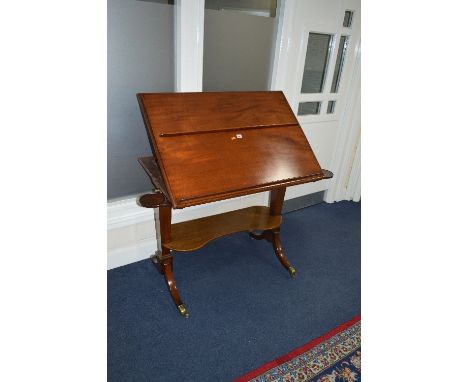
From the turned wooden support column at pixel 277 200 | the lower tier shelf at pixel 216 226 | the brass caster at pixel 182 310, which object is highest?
the turned wooden support column at pixel 277 200

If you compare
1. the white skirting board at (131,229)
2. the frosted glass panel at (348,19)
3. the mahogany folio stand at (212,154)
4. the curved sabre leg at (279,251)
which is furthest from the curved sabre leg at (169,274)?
the frosted glass panel at (348,19)

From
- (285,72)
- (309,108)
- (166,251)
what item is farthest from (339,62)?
(166,251)

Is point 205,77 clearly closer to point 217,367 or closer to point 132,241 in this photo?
point 132,241

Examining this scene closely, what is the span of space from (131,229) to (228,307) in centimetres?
87

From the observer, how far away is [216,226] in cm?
216

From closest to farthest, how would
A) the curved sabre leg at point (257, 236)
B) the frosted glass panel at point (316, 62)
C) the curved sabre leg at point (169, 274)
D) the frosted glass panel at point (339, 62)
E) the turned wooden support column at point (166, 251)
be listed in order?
the turned wooden support column at point (166, 251) → the curved sabre leg at point (169, 274) → the curved sabre leg at point (257, 236) → the frosted glass panel at point (316, 62) → the frosted glass panel at point (339, 62)

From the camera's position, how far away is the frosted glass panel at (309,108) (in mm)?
2871

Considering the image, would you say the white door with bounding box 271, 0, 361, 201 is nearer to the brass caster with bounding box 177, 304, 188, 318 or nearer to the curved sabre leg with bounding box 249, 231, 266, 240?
the curved sabre leg with bounding box 249, 231, 266, 240

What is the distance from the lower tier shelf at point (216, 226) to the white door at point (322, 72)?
86 centimetres

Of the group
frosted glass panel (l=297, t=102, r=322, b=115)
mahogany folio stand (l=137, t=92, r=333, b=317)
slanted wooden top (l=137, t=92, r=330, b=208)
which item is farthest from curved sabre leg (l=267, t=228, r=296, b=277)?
frosted glass panel (l=297, t=102, r=322, b=115)

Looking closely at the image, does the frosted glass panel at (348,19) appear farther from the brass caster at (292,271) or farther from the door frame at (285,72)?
the brass caster at (292,271)
